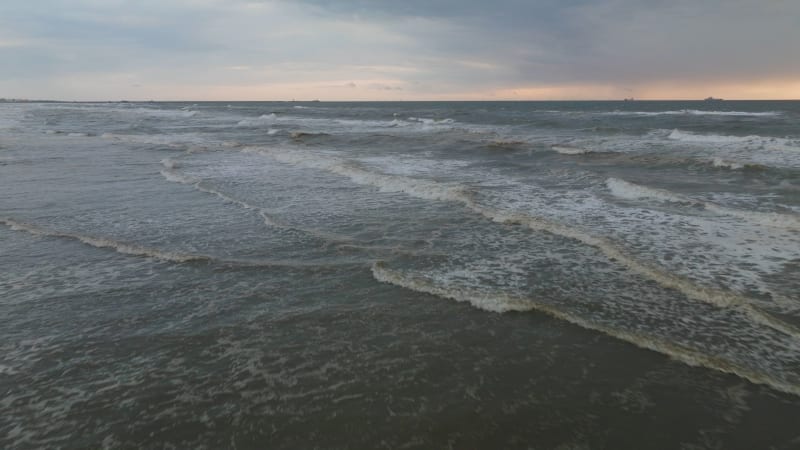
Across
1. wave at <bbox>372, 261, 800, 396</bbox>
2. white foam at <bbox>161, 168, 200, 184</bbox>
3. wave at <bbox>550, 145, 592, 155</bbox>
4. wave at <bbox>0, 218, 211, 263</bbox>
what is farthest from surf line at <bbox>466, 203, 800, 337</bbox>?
wave at <bbox>550, 145, 592, 155</bbox>

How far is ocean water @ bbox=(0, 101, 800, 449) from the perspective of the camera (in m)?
4.26

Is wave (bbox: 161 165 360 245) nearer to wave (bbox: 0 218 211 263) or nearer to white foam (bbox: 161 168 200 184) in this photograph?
white foam (bbox: 161 168 200 184)

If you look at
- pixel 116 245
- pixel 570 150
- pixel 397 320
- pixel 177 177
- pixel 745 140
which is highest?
pixel 745 140

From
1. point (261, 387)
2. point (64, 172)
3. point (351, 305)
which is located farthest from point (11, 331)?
point (64, 172)

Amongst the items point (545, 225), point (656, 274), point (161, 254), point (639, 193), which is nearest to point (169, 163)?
point (161, 254)

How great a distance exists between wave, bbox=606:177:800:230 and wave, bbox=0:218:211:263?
12.4 metres

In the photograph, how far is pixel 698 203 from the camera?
43.5 ft

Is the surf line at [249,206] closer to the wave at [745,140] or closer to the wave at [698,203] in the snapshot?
the wave at [698,203]

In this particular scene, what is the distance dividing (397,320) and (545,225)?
592 cm

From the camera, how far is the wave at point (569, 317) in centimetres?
502

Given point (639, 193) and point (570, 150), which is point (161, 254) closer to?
point (639, 193)

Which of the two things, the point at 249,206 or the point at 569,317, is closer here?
the point at 569,317

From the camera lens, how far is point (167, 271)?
7840mm

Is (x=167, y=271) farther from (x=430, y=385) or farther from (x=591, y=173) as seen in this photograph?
(x=591, y=173)
